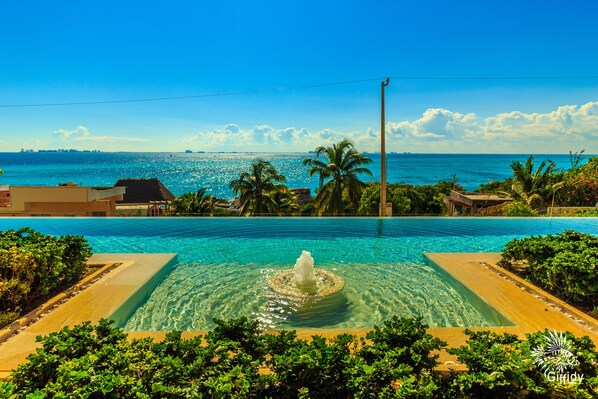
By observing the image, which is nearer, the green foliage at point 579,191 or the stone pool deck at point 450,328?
the stone pool deck at point 450,328

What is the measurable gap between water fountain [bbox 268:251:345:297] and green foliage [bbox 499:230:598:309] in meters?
3.43

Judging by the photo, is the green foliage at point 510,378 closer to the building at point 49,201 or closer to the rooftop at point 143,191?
the building at point 49,201

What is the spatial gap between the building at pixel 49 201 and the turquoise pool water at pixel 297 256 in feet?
16.7

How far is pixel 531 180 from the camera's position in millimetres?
18609

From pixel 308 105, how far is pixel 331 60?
34508 millimetres

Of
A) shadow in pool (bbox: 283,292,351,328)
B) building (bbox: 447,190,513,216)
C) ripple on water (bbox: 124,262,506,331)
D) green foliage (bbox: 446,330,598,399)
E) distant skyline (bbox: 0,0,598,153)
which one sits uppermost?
distant skyline (bbox: 0,0,598,153)

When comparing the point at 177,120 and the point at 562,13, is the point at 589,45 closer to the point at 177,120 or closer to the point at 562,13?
the point at 562,13

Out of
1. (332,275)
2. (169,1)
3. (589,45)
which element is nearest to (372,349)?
(332,275)

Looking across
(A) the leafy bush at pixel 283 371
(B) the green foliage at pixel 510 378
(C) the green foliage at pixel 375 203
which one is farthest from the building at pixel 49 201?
(B) the green foliage at pixel 510 378

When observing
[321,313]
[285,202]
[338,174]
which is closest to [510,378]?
[321,313]

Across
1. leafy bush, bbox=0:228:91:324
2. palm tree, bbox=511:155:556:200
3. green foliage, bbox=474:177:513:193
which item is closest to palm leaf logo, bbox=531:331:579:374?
leafy bush, bbox=0:228:91:324

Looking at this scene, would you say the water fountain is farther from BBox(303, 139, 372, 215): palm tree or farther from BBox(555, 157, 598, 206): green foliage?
BBox(555, 157, 598, 206): green foliage

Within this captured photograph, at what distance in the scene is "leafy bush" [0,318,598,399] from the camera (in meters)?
2.71

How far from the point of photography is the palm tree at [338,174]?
20.7 metres
